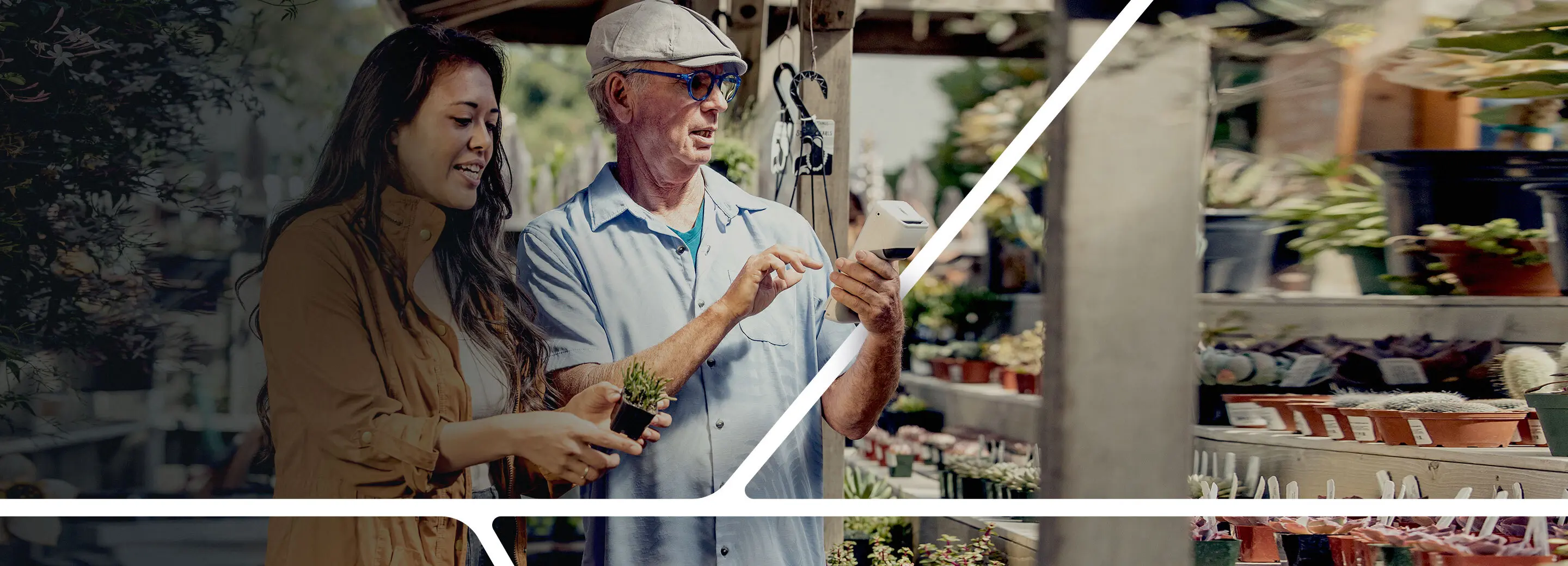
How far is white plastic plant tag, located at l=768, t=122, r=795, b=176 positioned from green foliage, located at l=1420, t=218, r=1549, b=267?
1.98m

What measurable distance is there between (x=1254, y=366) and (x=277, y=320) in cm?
283

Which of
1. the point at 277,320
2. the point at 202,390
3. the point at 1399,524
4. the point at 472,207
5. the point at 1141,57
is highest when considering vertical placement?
the point at 1141,57

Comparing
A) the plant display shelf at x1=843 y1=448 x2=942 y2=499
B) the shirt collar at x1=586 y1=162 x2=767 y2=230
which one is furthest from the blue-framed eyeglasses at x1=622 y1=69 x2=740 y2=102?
the plant display shelf at x1=843 y1=448 x2=942 y2=499

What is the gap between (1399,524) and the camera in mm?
2996

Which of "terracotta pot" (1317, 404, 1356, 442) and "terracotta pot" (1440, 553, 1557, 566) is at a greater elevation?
"terracotta pot" (1317, 404, 1356, 442)

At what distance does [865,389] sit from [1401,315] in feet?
6.56

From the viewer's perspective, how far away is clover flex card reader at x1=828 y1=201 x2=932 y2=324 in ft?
7.73

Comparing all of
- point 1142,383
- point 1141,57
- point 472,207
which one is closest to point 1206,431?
point 1142,383

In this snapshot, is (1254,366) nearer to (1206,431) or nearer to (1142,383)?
(1206,431)

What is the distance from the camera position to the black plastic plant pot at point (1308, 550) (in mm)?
3029

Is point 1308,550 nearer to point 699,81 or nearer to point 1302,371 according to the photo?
point 1302,371

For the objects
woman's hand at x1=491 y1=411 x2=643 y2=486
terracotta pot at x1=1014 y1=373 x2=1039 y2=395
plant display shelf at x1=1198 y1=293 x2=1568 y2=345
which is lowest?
woman's hand at x1=491 y1=411 x2=643 y2=486

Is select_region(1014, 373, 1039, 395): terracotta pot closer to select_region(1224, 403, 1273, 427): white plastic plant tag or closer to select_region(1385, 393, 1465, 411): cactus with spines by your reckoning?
select_region(1224, 403, 1273, 427): white plastic plant tag

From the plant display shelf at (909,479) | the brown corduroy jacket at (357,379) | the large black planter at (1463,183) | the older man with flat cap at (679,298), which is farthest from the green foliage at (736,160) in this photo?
the large black planter at (1463,183)
